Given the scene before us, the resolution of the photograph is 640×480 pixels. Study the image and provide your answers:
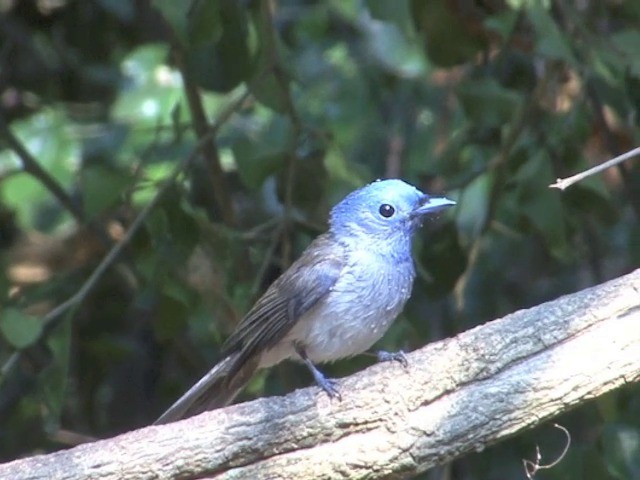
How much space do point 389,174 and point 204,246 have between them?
1546mm

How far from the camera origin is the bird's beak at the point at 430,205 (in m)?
4.88

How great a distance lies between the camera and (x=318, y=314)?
4.73 meters

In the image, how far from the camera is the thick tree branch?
3.48m

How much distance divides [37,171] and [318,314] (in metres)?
1.39

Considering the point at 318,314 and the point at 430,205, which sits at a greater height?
the point at 430,205

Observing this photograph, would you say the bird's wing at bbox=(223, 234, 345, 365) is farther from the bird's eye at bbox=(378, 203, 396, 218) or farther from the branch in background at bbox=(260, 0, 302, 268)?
the bird's eye at bbox=(378, 203, 396, 218)

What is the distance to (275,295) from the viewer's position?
470cm

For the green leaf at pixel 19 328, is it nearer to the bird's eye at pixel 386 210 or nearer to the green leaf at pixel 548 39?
the bird's eye at pixel 386 210

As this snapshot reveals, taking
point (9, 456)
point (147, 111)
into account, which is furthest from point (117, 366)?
point (147, 111)

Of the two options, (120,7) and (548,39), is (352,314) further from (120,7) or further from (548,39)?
(120,7)

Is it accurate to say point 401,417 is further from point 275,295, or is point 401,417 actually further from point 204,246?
point 204,246

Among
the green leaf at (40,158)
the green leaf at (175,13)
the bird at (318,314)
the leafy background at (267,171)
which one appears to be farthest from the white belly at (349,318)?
the green leaf at (40,158)

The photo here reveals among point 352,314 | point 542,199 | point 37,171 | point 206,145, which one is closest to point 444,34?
point 542,199

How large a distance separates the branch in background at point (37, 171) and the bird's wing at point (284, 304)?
43.8 inches
